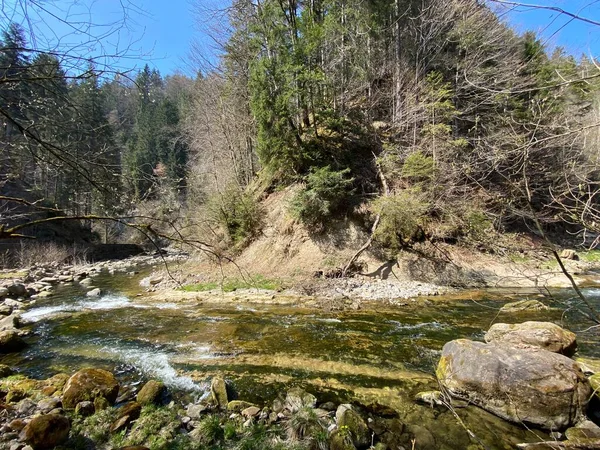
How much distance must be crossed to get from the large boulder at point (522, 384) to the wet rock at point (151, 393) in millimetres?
4534

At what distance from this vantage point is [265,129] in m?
15.0

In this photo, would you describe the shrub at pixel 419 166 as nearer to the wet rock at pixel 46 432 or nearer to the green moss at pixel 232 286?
the green moss at pixel 232 286

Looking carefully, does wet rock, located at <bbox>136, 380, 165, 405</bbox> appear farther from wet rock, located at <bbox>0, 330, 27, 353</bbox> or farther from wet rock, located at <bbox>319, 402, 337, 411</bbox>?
wet rock, located at <bbox>0, 330, 27, 353</bbox>

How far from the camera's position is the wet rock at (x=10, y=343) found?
22.5 ft

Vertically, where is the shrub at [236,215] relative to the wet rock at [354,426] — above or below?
above

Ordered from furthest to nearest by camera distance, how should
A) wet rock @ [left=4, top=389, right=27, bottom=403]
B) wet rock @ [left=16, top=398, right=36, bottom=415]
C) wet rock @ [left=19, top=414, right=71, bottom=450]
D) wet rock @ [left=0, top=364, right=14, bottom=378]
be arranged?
wet rock @ [left=0, top=364, right=14, bottom=378], wet rock @ [left=4, top=389, right=27, bottom=403], wet rock @ [left=16, top=398, right=36, bottom=415], wet rock @ [left=19, top=414, right=71, bottom=450]

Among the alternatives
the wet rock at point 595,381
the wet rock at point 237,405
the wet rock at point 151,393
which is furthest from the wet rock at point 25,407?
the wet rock at point 595,381

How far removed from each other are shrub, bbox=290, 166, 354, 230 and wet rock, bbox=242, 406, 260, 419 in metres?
9.61

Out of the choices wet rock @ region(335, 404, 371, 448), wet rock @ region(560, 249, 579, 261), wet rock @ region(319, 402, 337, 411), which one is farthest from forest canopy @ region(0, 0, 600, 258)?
wet rock @ region(335, 404, 371, 448)

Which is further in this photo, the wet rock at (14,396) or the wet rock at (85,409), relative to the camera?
the wet rock at (14,396)

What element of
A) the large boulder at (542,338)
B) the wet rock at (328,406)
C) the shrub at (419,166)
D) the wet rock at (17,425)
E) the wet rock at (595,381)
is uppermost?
the shrub at (419,166)

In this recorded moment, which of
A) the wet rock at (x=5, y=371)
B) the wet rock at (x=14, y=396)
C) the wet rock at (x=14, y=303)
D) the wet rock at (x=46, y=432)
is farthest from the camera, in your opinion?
the wet rock at (x=14, y=303)

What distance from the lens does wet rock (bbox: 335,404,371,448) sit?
12.8 feet

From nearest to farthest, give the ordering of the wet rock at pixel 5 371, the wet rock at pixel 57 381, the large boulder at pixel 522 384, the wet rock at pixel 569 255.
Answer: the large boulder at pixel 522 384
the wet rock at pixel 57 381
the wet rock at pixel 5 371
the wet rock at pixel 569 255
